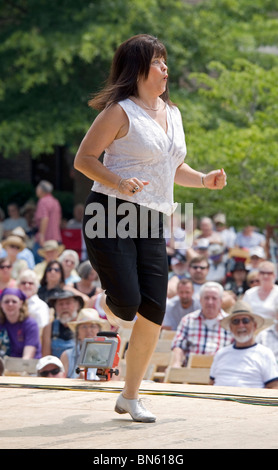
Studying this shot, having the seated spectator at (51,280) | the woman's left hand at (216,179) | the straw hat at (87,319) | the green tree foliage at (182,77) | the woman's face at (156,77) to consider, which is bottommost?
the straw hat at (87,319)

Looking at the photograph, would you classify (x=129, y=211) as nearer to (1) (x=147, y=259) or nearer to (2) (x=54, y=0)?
(1) (x=147, y=259)

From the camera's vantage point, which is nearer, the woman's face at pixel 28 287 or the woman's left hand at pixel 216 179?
the woman's left hand at pixel 216 179

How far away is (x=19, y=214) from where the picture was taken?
19.7m

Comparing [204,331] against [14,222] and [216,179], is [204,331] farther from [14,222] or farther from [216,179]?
[14,222]

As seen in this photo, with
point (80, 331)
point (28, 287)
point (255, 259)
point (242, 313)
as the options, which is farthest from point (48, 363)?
point (255, 259)

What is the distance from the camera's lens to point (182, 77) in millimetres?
19391

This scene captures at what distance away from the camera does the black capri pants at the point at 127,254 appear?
467cm

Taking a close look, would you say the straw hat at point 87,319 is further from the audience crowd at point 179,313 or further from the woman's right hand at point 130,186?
the woman's right hand at point 130,186

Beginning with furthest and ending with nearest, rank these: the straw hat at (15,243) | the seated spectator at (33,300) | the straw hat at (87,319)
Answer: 1. the straw hat at (15,243)
2. the seated spectator at (33,300)
3. the straw hat at (87,319)

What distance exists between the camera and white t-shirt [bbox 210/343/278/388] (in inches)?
295

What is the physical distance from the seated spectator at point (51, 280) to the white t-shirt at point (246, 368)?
351 cm

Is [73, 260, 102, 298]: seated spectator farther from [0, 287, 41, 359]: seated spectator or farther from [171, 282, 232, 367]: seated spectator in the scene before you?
[171, 282, 232, 367]: seated spectator

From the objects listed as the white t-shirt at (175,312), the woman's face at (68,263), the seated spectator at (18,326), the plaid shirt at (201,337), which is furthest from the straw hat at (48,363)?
the woman's face at (68,263)

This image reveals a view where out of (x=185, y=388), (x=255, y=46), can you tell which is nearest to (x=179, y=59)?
(x=255, y=46)
